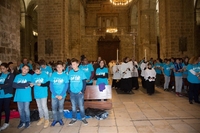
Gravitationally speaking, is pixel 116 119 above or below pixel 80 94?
below

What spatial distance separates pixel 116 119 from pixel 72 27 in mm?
17217

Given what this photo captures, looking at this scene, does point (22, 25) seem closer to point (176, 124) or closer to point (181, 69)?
point (181, 69)

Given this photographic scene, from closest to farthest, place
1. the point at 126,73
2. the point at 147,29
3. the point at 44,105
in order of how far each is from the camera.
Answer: the point at 44,105 < the point at 126,73 < the point at 147,29

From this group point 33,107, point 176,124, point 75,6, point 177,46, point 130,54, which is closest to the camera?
point 176,124

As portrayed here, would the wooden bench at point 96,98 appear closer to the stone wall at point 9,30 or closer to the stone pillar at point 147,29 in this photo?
the stone wall at point 9,30

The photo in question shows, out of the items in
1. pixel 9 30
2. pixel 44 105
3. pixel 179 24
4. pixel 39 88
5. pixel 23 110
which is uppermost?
pixel 179 24

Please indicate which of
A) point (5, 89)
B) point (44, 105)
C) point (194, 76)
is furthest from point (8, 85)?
point (194, 76)

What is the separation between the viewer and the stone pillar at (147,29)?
1894 centimetres

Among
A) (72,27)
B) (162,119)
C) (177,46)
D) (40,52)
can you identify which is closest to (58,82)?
(162,119)

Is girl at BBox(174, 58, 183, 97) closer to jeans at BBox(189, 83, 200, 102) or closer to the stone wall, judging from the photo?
jeans at BBox(189, 83, 200, 102)

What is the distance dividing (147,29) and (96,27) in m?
12.3

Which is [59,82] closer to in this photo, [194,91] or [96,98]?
[96,98]

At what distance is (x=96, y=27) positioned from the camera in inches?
1180

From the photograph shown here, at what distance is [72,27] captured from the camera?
69.1 ft
